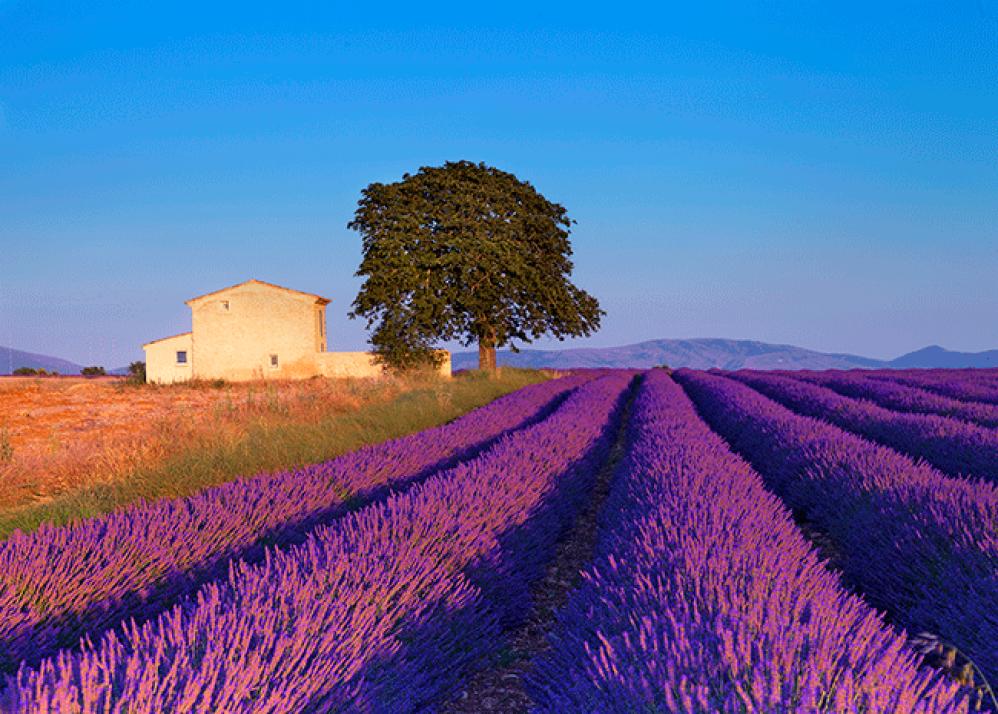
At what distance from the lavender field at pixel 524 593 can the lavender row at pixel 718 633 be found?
0.04ft

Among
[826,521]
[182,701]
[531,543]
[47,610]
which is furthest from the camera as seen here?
[826,521]

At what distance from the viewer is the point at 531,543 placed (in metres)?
4.36

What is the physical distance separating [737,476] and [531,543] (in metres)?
1.67

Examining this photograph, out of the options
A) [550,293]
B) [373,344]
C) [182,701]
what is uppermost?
[550,293]

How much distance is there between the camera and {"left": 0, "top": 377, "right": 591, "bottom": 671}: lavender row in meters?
2.98

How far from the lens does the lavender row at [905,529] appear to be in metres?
3.13

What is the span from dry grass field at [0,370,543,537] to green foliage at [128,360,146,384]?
12273mm

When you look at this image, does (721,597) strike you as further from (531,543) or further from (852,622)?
(531,543)

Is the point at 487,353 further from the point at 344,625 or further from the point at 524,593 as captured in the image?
the point at 344,625

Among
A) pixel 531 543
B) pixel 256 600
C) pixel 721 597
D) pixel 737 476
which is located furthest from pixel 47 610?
pixel 737 476

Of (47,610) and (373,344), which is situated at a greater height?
(373,344)

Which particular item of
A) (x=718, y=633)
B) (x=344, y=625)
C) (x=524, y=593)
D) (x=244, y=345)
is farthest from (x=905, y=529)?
(x=244, y=345)

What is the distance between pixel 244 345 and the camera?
89.0 ft

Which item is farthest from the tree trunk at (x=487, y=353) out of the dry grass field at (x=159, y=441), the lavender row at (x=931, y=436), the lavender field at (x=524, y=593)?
the lavender field at (x=524, y=593)
